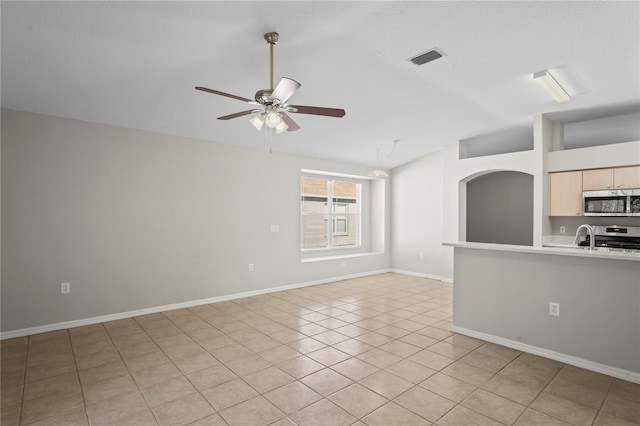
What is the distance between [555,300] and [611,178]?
2.77 meters

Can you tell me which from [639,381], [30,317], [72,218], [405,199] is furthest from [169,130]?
[639,381]

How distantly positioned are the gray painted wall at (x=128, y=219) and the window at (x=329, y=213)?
0.83 m

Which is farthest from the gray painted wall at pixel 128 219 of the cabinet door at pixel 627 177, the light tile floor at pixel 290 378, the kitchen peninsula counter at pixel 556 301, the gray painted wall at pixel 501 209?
the gray painted wall at pixel 501 209

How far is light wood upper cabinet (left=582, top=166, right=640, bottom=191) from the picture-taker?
4469mm

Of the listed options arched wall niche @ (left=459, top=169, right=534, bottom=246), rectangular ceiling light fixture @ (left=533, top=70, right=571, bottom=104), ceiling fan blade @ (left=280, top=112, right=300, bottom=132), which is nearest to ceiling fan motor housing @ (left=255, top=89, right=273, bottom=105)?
ceiling fan blade @ (left=280, top=112, right=300, bottom=132)

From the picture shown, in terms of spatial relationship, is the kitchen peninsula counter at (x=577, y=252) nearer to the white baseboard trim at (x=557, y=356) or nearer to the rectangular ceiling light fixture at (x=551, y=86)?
the white baseboard trim at (x=557, y=356)

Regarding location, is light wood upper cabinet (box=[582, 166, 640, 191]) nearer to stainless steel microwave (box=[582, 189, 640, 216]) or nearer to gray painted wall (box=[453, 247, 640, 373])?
stainless steel microwave (box=[582, 189, 640, 216])

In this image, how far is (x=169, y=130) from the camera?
4.55 m

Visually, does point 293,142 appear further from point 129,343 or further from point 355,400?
point 355,400

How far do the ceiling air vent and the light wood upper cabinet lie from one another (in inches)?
130

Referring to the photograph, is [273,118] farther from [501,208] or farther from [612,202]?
[501,208]

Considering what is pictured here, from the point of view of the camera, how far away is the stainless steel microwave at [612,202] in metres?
4.46

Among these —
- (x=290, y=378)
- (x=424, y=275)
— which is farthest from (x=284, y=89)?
(x=424, y=275)

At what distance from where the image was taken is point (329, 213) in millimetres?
7188
